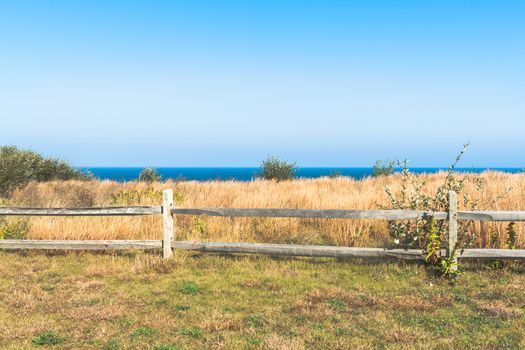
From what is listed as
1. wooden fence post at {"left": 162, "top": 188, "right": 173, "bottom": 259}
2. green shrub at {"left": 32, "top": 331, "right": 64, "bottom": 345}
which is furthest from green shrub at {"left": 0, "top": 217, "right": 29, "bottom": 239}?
green shrub at {"left": 32, "top": 331, "right": 64, "bottom": 345}

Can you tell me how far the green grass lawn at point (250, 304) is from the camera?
19.1ft

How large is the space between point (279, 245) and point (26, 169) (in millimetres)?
20175

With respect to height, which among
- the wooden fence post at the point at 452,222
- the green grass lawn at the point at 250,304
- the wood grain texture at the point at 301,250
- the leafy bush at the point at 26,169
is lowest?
the green grass lawn at the point at 250,304

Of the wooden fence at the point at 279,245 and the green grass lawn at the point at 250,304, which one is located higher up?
the wooden fence at the point at 279,245

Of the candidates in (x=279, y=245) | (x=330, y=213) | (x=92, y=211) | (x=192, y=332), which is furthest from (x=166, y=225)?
(x=192, y=332)

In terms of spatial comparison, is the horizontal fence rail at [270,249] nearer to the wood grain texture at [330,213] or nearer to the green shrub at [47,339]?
the wood grain texture at [330,213]

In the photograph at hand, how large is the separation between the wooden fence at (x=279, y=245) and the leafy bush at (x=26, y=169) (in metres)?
13.8

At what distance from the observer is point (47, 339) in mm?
5828

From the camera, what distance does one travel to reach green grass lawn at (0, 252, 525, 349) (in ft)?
19.1

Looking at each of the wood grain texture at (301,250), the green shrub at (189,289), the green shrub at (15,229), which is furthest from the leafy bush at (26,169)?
the green shrub at (189,289)

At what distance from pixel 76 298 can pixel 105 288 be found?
2.25 ft

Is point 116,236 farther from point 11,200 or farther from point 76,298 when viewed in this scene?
point 11,200

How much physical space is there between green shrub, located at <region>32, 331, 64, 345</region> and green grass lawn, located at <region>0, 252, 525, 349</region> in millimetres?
14

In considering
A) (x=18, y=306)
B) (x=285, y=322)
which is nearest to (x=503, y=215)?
(x=285, y=322)
